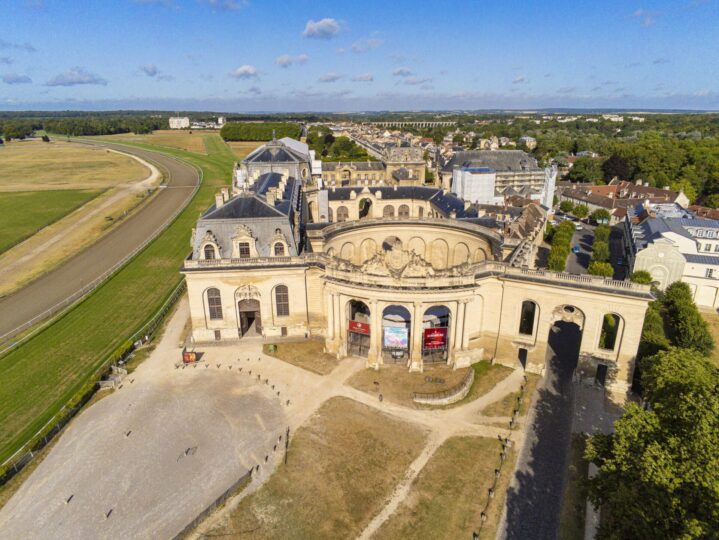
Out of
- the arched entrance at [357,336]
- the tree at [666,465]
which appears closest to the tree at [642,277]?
the tree at [666,465]

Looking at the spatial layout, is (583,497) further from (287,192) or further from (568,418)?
(287,192)

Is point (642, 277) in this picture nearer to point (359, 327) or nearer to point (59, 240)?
point (359, 327)

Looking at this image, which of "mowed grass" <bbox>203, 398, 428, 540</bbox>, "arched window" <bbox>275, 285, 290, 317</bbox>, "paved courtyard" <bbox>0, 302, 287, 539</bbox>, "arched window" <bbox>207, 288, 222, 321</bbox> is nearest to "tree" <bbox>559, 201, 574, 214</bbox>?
"arched window" <bbox>275, 285, 290, 317</bbox>

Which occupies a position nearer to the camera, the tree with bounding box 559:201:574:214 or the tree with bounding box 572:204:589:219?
the tree with bounding box 572:204:589:219

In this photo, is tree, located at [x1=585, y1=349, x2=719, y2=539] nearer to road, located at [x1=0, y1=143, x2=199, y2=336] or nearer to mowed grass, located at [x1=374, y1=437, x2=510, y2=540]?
mowed grass, located at [x1=374, y1=437, x2=510, y2=540]

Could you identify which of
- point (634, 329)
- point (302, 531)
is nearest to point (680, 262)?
point (634, 329)
